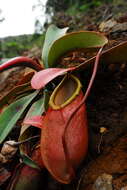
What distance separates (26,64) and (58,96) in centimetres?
20

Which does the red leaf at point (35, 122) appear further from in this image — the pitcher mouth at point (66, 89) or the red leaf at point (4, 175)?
the red leaf at point (4, 175)

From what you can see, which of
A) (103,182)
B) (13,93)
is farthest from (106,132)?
(13,93)

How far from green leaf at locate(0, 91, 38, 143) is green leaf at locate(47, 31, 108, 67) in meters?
0.19

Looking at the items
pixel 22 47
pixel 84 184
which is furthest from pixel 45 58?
pixel 22 47

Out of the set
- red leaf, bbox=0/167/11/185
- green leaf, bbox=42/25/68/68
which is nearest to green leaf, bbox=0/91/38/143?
red leaf, bbox=0/167/11/185

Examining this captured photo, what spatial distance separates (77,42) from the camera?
2.63 feet

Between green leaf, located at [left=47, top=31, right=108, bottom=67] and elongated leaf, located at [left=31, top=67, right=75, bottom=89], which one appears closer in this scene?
elongated leaf, located at [left=31, top=67, right=75, bottom=89]

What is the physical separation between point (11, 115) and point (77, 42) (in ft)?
1.10

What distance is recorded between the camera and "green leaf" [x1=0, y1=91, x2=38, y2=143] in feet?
2.55

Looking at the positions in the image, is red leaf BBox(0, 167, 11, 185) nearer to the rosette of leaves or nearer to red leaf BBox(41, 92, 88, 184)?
the rosette of leaves

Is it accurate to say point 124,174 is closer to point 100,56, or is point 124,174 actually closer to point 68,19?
point 100,56

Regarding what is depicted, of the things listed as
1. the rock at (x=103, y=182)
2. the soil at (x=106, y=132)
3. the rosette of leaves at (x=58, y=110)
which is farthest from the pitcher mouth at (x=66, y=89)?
the rock at (x=103, y=182)

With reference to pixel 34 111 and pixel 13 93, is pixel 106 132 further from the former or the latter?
pixel 13 93

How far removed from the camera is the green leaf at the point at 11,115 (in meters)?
0.78
